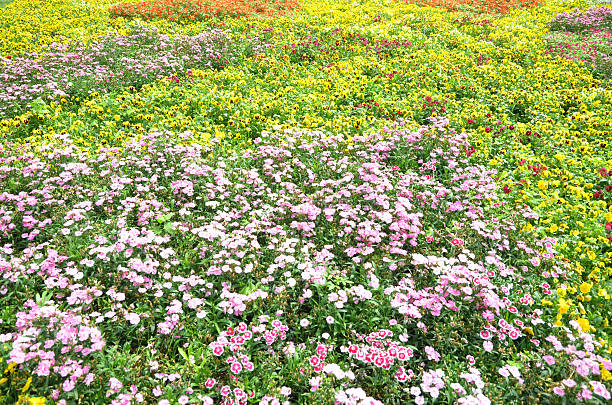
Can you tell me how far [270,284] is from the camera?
13.8 ft

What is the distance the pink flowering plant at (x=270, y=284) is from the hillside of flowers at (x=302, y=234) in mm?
27

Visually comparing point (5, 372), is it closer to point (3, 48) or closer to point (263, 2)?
point (3, 48)

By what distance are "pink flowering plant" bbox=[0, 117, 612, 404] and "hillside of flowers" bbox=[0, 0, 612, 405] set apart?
0.09 feet

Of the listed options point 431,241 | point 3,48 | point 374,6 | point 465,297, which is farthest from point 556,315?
point 374,6

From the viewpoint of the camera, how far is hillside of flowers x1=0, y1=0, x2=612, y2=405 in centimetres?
325

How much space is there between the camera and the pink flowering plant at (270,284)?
3.18m

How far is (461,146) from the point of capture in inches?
270

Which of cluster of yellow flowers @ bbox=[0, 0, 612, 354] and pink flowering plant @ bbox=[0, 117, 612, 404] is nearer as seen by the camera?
pink flowering plant @ bbox=[0, 117, 612, 404]

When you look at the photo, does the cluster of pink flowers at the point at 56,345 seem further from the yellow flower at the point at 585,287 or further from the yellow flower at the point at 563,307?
the yellow flower at the point at 585,287

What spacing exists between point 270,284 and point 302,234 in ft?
2.76

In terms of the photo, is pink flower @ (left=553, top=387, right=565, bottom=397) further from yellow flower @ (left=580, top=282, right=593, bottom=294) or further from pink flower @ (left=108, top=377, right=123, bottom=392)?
Answer: pink flower @ (left=108, top=377, right=123, bottom=392)

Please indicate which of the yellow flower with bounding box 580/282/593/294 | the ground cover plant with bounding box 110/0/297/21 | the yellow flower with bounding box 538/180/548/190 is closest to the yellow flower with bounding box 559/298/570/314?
the yellow flower with bounding box 580/282/593/294

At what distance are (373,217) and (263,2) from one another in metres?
17.9

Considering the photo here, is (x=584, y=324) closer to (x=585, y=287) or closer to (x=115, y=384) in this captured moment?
(x=585, y=287)
